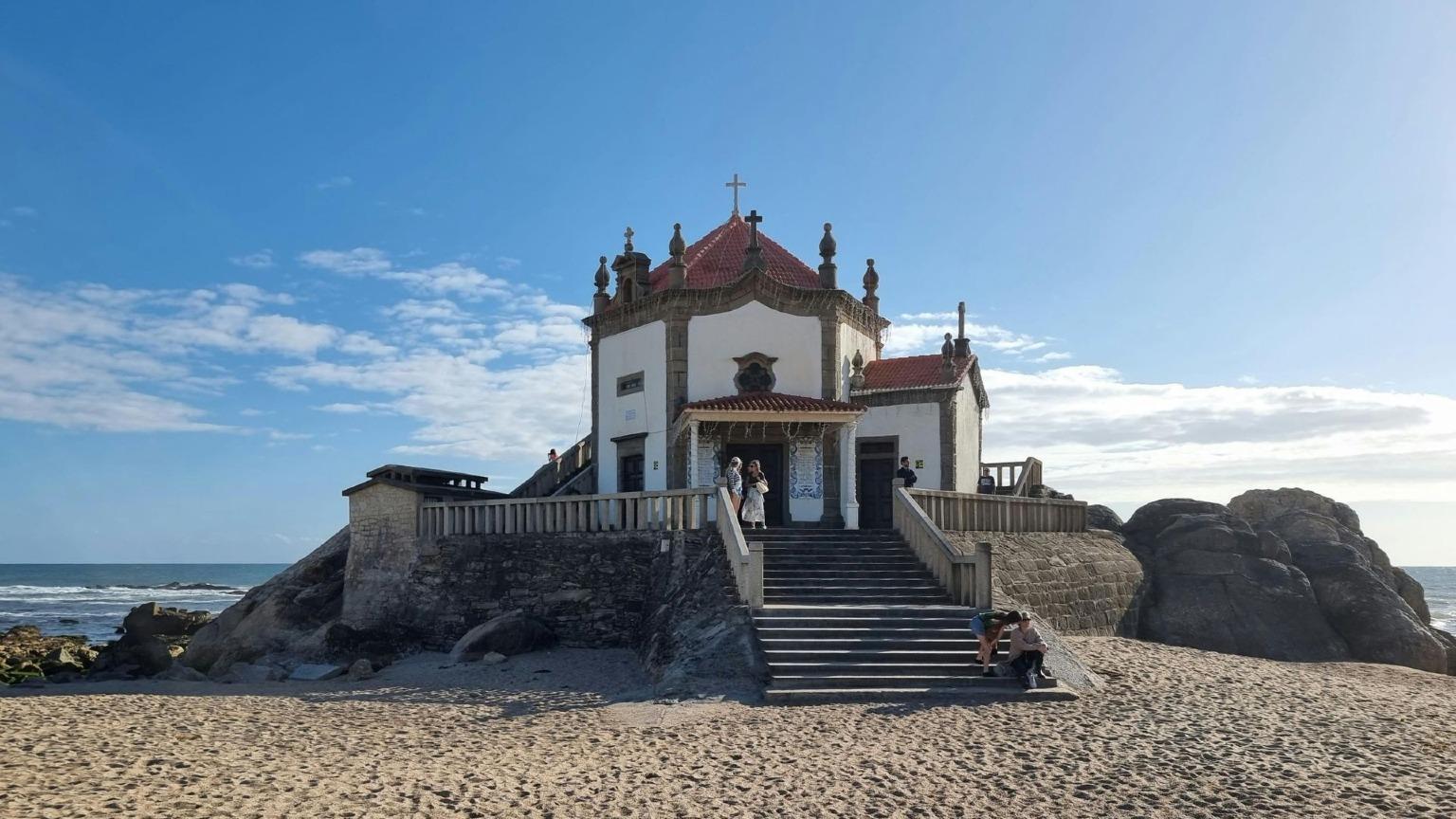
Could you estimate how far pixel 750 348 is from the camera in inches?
870

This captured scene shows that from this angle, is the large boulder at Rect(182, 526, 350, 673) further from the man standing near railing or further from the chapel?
the man standing near railing

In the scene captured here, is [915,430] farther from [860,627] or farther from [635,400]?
[860,627]

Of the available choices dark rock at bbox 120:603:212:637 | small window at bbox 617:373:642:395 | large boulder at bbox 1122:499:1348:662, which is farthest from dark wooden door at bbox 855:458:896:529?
dark rock at bbox 120:603:212:637

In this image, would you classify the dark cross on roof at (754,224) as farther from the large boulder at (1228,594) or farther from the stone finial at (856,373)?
the large boulder at (1228,594)

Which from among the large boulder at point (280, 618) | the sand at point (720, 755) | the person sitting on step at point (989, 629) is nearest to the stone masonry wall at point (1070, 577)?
the person sitting on step at point (989, 629)

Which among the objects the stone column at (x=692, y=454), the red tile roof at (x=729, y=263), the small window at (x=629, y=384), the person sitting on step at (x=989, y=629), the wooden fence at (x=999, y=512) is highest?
the red tile roof at (x=729, y=263)

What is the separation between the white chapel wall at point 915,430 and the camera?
23.3 meters

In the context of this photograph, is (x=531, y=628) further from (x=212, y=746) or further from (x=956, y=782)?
(x=956, y=782)

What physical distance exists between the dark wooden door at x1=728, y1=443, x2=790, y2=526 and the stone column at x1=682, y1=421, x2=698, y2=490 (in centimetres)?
122

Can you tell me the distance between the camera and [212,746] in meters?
10.2

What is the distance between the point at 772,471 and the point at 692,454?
204 cm

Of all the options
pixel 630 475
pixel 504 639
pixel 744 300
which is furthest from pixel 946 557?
pixel 630 475

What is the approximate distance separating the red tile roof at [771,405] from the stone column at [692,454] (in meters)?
0.42

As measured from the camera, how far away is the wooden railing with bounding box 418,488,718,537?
58.5 feet
